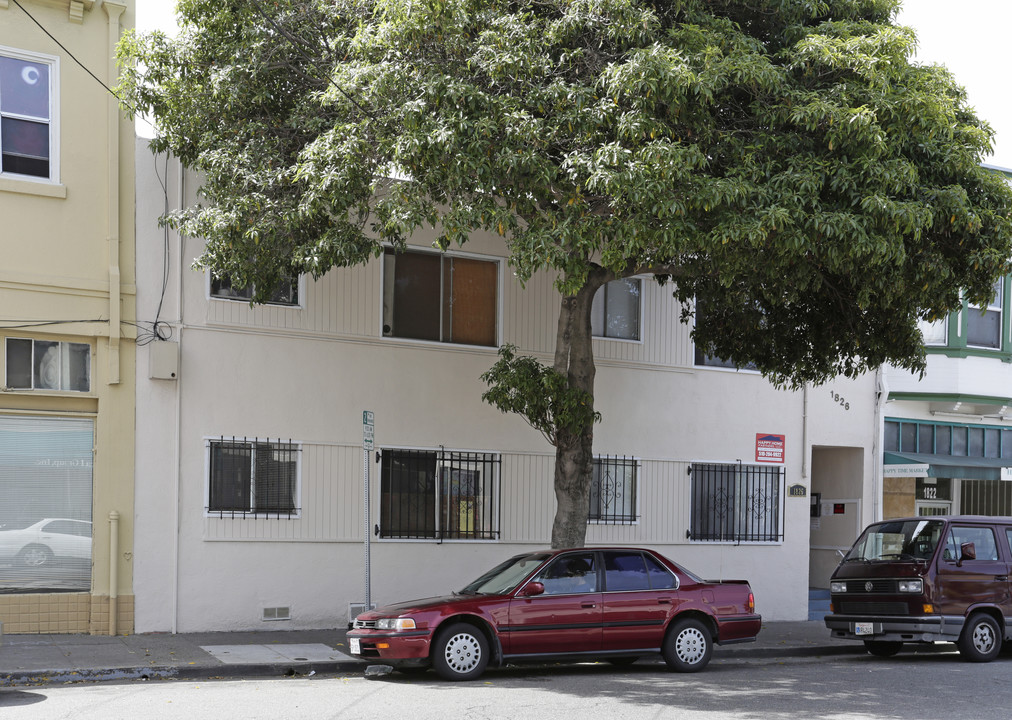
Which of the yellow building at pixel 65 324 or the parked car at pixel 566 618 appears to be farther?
the yellow building at pixel 65 324

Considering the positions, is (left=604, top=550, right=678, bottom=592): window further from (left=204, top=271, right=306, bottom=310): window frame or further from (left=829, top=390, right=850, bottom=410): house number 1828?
(left=829, top=390, right=850, bottom=410): house number 1828

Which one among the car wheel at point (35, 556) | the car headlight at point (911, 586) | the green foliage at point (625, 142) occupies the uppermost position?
the green foliage at point (625, 142)

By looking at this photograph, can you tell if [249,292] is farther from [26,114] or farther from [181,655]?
[181,655]

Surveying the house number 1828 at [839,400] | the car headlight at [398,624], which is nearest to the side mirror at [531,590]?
the car headlight at [398,624]

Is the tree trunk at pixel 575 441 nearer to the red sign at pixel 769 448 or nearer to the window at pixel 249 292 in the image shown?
the window at pixel 249 292

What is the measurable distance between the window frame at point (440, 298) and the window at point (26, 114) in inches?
182

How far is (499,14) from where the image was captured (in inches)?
472

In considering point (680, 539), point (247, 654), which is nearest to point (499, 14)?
point (247, 654)

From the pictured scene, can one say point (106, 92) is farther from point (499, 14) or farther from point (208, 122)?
point (499, 14)

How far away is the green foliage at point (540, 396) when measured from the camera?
1351 centimetres

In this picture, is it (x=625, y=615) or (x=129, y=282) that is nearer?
(x=625, y=615)

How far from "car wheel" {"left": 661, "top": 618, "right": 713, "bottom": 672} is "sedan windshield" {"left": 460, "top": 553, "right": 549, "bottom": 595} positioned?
1682mm

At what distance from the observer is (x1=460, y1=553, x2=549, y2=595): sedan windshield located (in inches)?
479

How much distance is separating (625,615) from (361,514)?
5.10 meters
